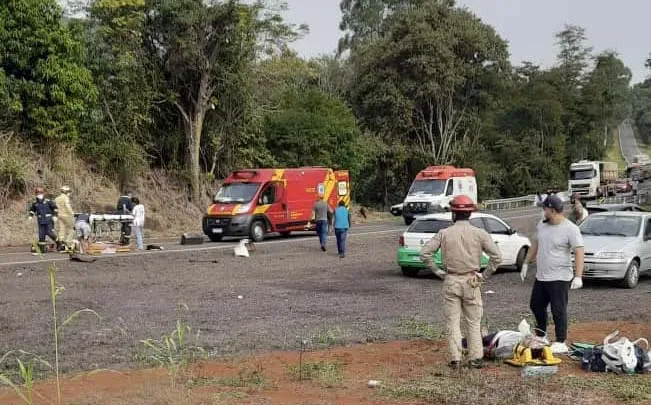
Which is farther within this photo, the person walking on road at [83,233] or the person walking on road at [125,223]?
the person walking on road at [125,223]

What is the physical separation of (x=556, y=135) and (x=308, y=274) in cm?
5586

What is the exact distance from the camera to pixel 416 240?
1758 cm

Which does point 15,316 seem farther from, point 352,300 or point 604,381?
point 604,381

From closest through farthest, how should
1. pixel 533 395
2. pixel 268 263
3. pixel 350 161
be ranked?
pixel 533 395
pixel 268 263
pixel 350 161

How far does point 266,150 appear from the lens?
43.4 m

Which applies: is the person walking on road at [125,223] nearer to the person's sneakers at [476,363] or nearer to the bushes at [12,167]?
the bushes at [12,167]

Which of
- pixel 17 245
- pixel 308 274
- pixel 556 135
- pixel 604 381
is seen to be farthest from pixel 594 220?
pixel 556 135

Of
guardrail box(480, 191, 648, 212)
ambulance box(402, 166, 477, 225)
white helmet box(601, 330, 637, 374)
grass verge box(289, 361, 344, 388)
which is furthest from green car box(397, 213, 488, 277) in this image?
guardrail box(480, 191, 648, 212)

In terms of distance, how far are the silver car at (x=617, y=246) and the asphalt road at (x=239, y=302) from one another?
40 cm

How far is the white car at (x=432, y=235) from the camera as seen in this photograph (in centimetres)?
1761

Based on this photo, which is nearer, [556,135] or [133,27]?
[133,27]

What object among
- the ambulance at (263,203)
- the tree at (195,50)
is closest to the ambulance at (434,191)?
the ambulance at (263,203)

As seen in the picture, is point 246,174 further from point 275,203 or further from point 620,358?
point 620,358

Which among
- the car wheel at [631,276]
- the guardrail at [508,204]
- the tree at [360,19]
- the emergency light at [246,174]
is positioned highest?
the tree at [360,19]
